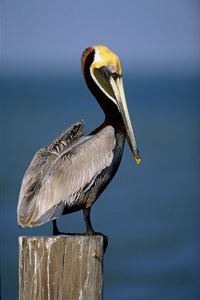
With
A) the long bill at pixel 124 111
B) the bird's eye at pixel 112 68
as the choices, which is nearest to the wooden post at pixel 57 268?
the long bill at pixel 124 111

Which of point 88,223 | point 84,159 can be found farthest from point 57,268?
point 84,159

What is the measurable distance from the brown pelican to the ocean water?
966 mm

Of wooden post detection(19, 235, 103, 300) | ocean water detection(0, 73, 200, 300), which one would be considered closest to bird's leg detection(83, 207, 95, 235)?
wooden post detection(19, 235, 103, 300)

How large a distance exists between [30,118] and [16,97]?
117 millimetres

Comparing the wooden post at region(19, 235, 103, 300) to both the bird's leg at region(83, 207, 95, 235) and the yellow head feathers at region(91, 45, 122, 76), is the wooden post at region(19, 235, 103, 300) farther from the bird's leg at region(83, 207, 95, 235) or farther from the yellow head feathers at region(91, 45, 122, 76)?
the yellow head feathers at region(91, 45, 122, 76)

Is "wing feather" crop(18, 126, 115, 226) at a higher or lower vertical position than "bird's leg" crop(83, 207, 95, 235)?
higher

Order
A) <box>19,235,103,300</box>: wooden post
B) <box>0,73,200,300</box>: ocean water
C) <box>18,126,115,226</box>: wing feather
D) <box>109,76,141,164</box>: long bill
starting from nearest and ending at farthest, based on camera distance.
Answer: <box>19,235,103,300</box>: wooden post, <box>18,126,115,226</box>: wing feather, <box>109,76,141,164</box>: long bill, <box>0,73,200,300</box>: ocean water

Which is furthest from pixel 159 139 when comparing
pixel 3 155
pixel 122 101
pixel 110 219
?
pixel 122 101

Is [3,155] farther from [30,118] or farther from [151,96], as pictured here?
[151,96]

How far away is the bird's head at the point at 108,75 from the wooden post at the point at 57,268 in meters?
0.68

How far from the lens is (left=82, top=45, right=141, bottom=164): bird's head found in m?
3.68

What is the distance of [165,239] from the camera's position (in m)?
4.96

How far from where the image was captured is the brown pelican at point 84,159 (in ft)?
11.3

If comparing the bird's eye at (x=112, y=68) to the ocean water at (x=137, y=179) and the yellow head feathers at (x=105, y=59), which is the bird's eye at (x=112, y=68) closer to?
the yellow head feathers at (x=105, y=59)
